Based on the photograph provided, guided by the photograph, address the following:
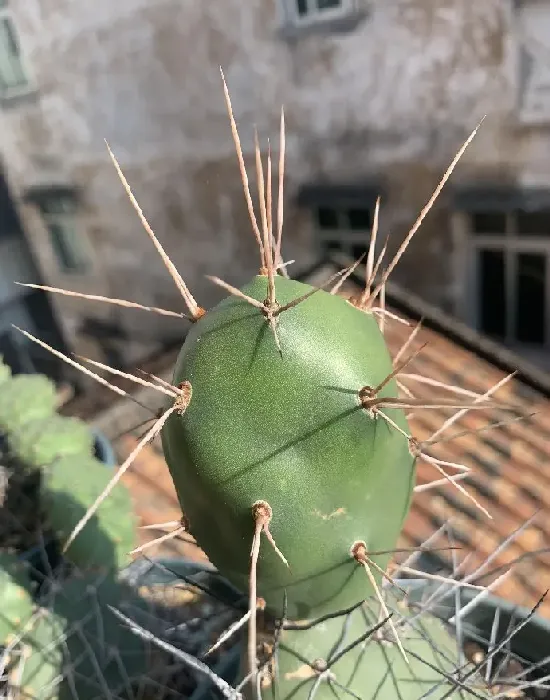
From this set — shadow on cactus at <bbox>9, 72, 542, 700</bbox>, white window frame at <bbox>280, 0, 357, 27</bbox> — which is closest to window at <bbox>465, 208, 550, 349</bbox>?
white window frame at <bbox>280, 0, 357, 27</bbox>

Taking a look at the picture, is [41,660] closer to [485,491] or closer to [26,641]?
[26,641]

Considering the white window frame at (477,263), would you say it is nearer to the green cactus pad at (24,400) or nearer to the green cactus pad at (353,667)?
the green cactus pad at (24,400)

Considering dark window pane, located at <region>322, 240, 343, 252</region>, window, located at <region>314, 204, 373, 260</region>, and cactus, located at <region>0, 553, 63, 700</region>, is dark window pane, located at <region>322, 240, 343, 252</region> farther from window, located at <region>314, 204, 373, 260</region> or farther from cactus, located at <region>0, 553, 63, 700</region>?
cactus, located at <region>0, 553, 63, 700</region>

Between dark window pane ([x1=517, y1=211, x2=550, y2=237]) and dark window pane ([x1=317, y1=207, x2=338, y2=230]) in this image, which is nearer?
dark window pane ([x1=517, y1=211, x2=550, y2=237])

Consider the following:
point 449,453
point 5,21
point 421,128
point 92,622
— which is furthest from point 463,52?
point 92,622

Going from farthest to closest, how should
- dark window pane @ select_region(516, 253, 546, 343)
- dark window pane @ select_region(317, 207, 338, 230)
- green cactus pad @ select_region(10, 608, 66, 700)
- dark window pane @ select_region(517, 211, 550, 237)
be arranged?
dark window pane @ select_region(317, 207, 338, 230), dark window pane @ select_region(516, 253, 546, 343), dark window pane @ select_region(517, 211, 550, 237), green cactus pad @ select_region(10, 608, 66, 700)

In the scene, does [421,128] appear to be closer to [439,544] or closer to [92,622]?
[439,544]

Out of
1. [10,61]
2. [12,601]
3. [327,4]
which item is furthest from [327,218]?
[12,601]
